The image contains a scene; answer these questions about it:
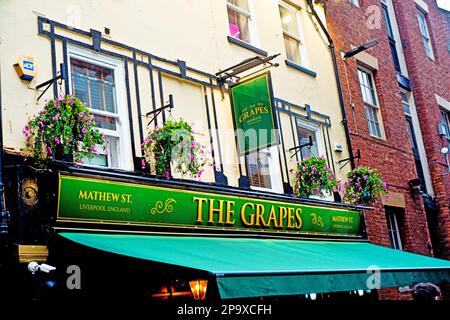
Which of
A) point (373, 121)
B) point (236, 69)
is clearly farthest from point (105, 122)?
point (373, 121)

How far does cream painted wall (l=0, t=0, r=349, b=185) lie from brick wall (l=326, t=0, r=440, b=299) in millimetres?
617

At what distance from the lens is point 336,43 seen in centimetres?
1307

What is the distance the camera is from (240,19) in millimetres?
10594

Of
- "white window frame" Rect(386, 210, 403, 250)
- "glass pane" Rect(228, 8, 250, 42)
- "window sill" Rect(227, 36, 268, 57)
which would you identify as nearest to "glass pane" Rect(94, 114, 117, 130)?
"window sill" Rect(227, 36, 268, 57)

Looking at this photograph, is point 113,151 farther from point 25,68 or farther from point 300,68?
point 300,68

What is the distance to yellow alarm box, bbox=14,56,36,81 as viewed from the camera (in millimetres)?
6387

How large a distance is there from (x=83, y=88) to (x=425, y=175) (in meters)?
11.2

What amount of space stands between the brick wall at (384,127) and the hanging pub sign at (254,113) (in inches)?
170

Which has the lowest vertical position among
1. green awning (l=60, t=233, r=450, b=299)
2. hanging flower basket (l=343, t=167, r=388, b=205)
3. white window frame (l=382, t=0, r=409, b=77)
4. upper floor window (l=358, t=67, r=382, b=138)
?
green awning (l=60, t=233, r=450, b=299)

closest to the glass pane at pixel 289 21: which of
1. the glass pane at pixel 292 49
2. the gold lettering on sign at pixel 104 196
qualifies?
the glass pane at pixel 292 49

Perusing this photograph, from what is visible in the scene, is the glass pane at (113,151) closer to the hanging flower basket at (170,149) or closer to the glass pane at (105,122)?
the glass pane at (105,122)

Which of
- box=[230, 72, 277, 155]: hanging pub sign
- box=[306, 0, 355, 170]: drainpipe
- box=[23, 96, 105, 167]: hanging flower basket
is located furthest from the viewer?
box=[306, 0, 355, 170]: drainpipe

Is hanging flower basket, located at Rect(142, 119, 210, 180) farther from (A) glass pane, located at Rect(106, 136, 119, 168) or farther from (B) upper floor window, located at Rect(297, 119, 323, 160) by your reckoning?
(B) upper floor window, located at Rect(297, 119, 323, 160)

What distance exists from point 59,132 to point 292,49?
6971mm
